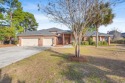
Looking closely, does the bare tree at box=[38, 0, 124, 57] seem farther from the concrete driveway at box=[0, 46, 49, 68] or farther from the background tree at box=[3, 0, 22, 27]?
the background tree at box=[3, 0, 22, 27]

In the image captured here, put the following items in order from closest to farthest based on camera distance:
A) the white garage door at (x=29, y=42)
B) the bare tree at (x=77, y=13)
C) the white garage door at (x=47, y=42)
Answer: the bare tree at (x=77, y=13)
the white garage door at (x=47, y=42)
the white garage door at (x=29, y=42)

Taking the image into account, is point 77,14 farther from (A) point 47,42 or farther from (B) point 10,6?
(B) point 10,6

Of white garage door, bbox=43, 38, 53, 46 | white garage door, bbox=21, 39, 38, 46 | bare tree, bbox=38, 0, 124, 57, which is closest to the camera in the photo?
bare tree, bbox=38, 0, 124, 57

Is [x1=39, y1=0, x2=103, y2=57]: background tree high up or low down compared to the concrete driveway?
up

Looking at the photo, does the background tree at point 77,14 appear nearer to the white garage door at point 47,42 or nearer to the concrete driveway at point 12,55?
the concrete driveway at point 12,55

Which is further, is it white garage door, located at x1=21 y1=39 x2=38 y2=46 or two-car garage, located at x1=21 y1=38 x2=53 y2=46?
white garage door, located at x1=21 y1=39 x2=38 y2=46

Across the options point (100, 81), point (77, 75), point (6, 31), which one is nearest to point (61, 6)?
point (77, 75)

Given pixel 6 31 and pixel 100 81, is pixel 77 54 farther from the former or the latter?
pixel 6 31

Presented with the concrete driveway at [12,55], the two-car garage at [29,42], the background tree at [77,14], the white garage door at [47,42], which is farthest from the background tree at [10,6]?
the background tree at [77,14]

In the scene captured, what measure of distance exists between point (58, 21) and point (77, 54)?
3716 millimetres

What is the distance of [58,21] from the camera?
14.3 m

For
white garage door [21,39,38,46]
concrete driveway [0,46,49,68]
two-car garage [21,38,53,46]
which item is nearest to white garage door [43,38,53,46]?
two-car garage [21,38,53,46]

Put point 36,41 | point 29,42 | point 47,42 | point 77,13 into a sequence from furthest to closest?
point 29,42, point 36,41, point 47,42, point 77,13

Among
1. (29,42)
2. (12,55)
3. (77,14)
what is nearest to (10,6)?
(29,42)
